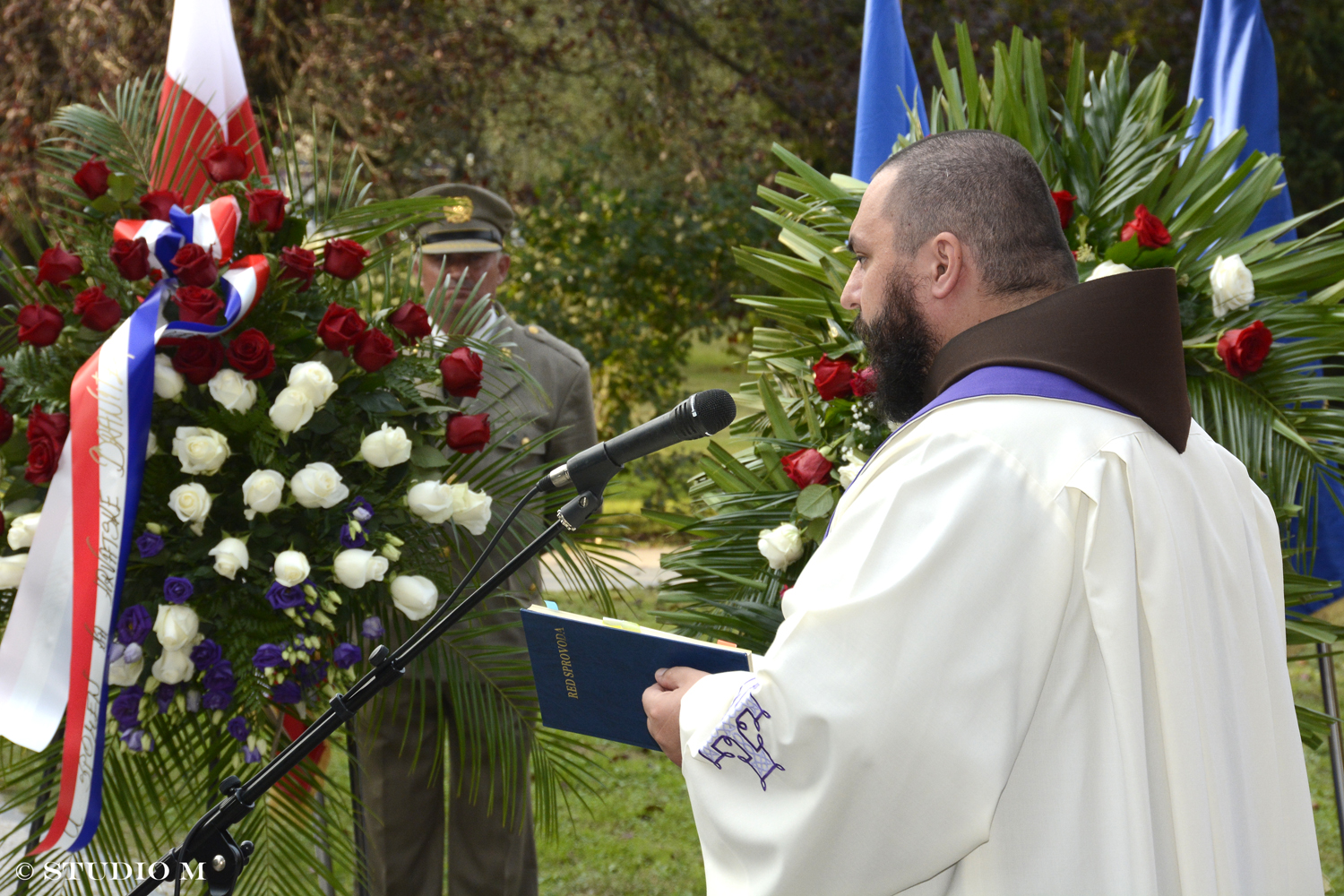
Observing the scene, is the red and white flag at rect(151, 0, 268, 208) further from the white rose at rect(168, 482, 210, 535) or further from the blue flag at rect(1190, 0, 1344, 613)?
the blue flag at rect(1190, 0, 1344, 613)

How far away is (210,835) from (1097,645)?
50.7 inches

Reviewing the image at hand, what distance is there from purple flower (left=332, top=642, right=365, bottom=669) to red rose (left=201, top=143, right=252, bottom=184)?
0.98m

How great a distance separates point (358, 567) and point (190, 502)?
32cm

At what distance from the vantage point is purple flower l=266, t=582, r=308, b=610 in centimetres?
209

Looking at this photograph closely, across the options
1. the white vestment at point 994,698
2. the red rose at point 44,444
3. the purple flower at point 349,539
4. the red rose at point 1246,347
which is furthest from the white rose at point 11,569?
the red rose at point 1246,347

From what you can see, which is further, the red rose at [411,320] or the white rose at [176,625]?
the red rose at [411,320]

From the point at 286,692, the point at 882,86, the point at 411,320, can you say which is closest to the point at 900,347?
the point at 411,320

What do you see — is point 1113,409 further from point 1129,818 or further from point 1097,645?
point 1129,818

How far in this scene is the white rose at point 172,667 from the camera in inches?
82.7

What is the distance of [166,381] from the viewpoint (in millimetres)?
2182

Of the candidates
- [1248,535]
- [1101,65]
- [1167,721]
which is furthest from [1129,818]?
[1101,65]

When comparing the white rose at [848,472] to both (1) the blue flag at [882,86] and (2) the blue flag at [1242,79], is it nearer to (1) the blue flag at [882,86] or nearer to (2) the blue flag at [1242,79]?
(1) the blue flag at [882,86]

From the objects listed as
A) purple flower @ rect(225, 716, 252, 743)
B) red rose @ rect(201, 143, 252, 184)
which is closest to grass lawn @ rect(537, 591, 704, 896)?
purple flower @ rect(225, 716, 252, 743)

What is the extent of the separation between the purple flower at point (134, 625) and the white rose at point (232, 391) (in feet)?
1.31
